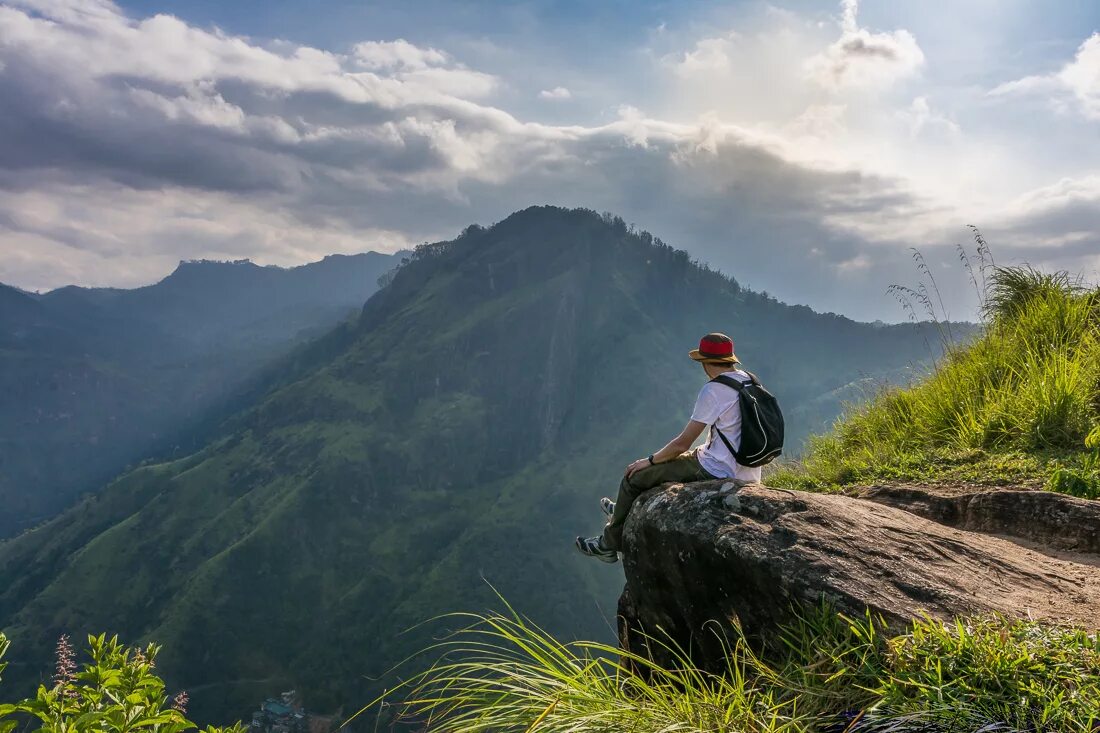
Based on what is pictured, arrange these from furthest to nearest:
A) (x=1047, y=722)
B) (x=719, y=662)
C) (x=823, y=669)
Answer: (x=719, y=662) → (x=823, y=669) → (x=1047, y=722)

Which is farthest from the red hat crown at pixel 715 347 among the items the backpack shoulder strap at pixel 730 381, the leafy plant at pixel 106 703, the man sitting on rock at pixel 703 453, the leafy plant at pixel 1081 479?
the leafy plant at pixel 106 703

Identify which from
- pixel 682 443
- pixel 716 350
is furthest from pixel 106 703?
pixel 716 350

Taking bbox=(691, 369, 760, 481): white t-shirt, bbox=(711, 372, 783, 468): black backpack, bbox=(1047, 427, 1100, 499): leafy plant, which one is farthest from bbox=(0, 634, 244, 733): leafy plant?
bbox=(1047, 427, 1100, 499): leafy plant

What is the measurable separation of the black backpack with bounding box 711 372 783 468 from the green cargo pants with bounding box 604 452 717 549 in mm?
456

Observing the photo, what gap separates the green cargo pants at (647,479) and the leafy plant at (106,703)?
14.8ft

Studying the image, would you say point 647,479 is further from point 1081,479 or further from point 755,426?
point 1081,479

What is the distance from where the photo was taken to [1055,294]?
1055cm

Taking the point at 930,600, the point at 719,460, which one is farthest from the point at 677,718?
the point at 719,460

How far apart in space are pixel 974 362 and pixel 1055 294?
2.18 meters

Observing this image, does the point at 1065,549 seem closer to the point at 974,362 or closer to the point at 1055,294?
the point at 974,362

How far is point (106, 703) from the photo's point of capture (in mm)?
3750

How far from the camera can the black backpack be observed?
654cm

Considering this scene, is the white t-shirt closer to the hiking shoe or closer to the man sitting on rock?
the man sitting on rock

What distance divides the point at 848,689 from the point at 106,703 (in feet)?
14.5
